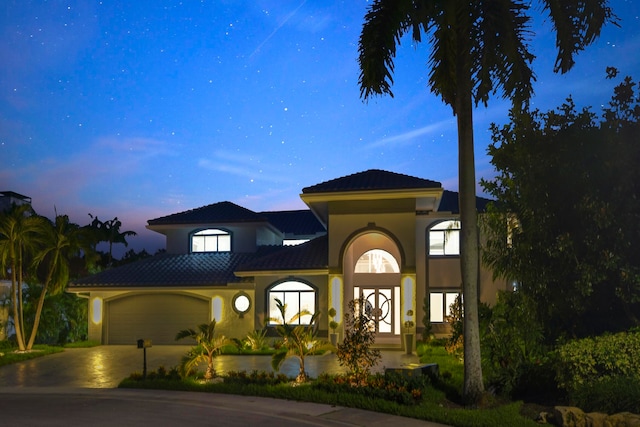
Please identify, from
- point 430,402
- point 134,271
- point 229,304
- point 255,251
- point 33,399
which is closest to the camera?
point 430,402

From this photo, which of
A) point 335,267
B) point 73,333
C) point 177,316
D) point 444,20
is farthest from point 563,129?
point 73,333

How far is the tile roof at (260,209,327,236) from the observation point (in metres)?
39.7

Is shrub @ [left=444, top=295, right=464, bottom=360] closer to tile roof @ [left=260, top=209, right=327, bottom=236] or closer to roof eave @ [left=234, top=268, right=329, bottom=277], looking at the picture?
roof eave @ [left=234, top=268, right=329, bottom=277]

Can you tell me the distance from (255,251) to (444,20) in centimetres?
2025

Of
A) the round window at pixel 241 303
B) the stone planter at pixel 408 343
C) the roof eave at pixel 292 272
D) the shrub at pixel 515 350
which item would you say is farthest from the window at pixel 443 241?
the shrub at pixel 515 350

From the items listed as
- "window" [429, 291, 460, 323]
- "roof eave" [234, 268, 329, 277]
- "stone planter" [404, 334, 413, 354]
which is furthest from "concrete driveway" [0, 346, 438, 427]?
"window" [429, 291, 460, 323]

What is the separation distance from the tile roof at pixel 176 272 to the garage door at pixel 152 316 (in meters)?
0.88

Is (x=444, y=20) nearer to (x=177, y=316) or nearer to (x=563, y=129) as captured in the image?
(x=563, y=129)

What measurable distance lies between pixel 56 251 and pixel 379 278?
46.0ft

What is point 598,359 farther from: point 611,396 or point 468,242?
point 468,242

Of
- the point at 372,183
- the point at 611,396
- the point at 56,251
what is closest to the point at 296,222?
the point at 372,183

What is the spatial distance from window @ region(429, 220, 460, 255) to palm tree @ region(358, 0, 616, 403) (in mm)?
13956

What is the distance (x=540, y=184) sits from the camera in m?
14.6

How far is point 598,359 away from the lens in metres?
13.0
